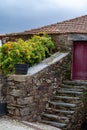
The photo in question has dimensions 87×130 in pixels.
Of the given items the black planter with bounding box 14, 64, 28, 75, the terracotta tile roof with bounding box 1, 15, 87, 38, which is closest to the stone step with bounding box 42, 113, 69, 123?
the black planter with bounding box 14, 64, 28, 75

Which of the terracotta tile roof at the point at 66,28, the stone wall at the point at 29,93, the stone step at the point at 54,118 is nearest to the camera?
the stone wall at the point at 29,93

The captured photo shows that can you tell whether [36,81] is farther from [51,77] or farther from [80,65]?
[80,65]

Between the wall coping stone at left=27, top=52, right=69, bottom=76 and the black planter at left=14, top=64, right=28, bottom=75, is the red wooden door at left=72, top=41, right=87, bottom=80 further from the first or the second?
the black planter at left=14, top=64, right=28, bottom=75

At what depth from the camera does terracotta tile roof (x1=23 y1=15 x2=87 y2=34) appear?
14516 millimetres

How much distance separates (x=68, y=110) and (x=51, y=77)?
1.47 m

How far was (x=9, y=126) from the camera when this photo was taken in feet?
34.4

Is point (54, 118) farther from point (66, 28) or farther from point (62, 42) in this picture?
point (66, 28)

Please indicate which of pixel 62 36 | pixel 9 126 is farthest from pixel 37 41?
pixel 9 126

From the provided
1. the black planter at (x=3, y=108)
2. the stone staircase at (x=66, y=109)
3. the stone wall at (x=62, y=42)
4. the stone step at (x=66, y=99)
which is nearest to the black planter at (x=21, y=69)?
the black planter at (x=3, y=108)

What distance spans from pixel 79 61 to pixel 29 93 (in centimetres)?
385

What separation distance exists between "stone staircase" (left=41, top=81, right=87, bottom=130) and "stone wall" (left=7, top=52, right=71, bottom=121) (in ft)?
1.02

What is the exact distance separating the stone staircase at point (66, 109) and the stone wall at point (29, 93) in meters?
0.31

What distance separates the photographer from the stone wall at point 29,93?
11297mm

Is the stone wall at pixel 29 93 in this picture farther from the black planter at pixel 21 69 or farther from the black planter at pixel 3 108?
the black planter at pixel 21 69
